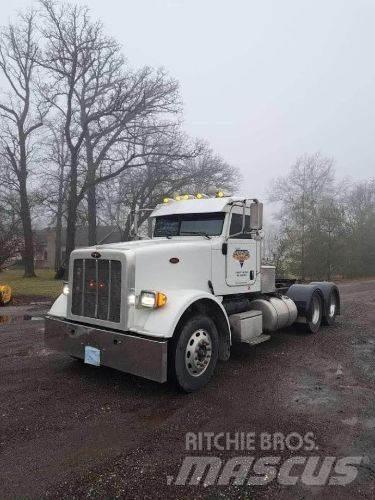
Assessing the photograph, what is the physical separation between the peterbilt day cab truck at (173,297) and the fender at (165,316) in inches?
0.5

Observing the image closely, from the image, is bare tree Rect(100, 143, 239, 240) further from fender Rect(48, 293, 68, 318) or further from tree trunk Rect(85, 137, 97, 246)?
fender Rect(48, 293, 68, 318)

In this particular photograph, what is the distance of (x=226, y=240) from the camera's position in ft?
20.3

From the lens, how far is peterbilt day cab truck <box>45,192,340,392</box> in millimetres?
4707

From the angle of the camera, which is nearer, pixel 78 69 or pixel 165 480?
pixel 165 480

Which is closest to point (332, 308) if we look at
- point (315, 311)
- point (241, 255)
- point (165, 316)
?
point (315, 311)

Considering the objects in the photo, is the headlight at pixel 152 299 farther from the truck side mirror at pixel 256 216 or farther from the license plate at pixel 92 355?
the truck side mirror at pixel 256 216

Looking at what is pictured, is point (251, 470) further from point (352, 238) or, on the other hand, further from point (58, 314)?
point (352, 238)

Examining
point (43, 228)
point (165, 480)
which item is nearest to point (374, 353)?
point (165, 480)

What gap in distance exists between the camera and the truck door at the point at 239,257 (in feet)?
20.6

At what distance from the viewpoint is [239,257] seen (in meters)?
6.46

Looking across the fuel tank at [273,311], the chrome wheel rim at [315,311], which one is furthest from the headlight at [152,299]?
the chrome wheel rim at [315,311]

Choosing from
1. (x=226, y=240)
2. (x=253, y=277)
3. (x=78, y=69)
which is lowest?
(x=253, y=277)

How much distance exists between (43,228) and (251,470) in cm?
5751

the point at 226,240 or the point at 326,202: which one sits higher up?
the point at 326,202
